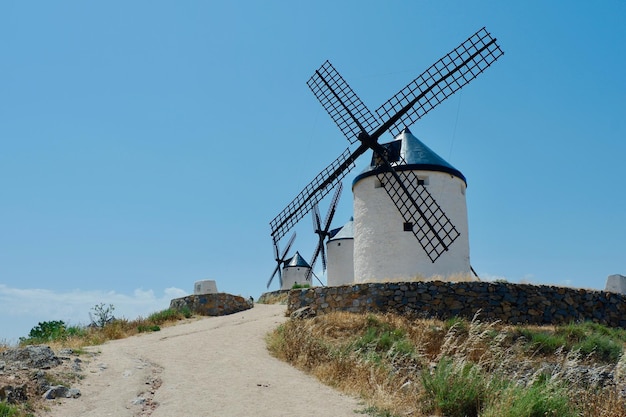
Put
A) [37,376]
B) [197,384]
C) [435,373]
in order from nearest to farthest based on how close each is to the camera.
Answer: [37,376], [435,373], [197,384]

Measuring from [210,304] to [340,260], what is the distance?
34.1ft

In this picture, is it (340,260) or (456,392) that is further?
(340,260)

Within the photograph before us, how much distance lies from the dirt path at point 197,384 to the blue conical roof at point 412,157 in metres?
8.04

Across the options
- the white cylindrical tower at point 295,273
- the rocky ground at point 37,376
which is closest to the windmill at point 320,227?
the white cylindrical tower at point 295,273

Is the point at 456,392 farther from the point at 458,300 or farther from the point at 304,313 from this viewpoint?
the point at 304,313

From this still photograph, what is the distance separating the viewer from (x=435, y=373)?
7.75 metres

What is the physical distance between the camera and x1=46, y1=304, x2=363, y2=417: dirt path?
6.73 meters

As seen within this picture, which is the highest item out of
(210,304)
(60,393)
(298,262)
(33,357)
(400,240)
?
(298,262)

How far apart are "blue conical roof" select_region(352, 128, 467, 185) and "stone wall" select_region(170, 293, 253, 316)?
6156 mm

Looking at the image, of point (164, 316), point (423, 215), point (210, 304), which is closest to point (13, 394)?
point (164, 316)

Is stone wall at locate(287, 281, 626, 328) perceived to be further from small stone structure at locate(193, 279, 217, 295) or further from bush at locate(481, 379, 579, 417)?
bush at locate(481, 379, 579, 417)

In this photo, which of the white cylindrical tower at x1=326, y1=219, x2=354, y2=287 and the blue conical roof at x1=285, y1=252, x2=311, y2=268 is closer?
the white cylindrical tower at x1=326, y1=219, x2=354, y2=287

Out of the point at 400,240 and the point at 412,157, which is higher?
the point at 412,157

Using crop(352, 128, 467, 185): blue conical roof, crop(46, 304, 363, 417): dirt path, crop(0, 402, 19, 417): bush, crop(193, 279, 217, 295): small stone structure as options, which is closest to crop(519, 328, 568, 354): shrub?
crop(46, 304, 363, 417): dirt path
